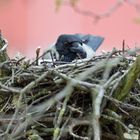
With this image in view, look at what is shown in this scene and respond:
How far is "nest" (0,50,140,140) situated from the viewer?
81 cm

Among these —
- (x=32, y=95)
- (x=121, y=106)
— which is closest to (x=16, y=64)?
(x=32, y=95)

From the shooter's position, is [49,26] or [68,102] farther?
[49,26]

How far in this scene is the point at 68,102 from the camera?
867 mm

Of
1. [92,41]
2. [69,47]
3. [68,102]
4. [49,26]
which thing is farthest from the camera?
[49,26]

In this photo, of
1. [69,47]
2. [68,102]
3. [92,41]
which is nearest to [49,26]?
[92,41]

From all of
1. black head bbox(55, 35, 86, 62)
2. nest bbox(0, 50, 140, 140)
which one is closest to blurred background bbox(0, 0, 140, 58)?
black head bbox(55, 35, 86, 62)

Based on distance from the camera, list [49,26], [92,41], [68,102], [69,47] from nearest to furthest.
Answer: [68,102]
[69,47]
[92,41]
[49,26]

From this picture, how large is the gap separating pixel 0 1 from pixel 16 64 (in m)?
0.13

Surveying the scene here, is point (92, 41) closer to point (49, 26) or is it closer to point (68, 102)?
point (68, 102)

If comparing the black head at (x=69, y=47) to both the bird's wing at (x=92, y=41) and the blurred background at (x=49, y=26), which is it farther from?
the blurred background at (x=49, y=26)

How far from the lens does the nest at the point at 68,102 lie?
811 millimetres

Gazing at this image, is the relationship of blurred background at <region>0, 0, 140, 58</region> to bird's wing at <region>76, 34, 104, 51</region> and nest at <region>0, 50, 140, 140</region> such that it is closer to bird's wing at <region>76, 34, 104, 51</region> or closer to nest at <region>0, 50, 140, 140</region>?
bird's wing at <region>76, 34, 104, 51</region>

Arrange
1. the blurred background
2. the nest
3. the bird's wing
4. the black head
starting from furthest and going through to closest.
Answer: the blurred background → the bird's wing → the black head → the nest

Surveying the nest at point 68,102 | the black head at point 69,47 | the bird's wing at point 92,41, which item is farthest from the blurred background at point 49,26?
the nest at point 68,102
